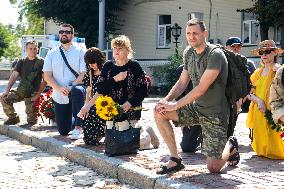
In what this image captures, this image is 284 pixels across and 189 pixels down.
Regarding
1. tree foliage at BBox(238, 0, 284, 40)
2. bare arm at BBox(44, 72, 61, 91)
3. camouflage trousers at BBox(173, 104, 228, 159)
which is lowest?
camouflage trousers at BBox(173, 104, 228, 159)

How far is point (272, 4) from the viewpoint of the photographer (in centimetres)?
2512

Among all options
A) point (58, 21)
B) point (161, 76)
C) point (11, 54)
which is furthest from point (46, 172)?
point (11, 54)

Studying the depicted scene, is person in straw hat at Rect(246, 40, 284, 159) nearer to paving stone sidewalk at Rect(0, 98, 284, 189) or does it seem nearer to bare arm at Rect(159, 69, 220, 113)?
paving stone sidewalk at Rect(0, 98, 284, 189)

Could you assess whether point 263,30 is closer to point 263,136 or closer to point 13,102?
point 13,102

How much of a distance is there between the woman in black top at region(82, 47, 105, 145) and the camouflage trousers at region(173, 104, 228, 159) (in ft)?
8.47

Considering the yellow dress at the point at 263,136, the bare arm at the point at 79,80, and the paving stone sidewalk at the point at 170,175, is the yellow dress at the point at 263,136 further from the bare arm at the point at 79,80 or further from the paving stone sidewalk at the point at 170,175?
the bare arm at the point at 79,80

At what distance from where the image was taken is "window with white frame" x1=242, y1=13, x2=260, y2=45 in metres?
29.0

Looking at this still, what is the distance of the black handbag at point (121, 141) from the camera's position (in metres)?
7.73

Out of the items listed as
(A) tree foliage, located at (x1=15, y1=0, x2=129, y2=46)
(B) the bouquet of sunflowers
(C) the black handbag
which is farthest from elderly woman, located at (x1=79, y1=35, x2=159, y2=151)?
(A) tree foliage, located at (x1=15, y1=0, x2=129, y2=46)

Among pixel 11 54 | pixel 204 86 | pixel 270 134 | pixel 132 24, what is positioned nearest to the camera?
pixel 204 86

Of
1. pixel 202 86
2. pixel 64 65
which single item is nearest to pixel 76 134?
pixel 64 65

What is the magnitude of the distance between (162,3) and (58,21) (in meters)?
7.77

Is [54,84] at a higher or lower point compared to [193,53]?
lower

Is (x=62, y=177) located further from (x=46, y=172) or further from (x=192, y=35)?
(x=192, y=35)
